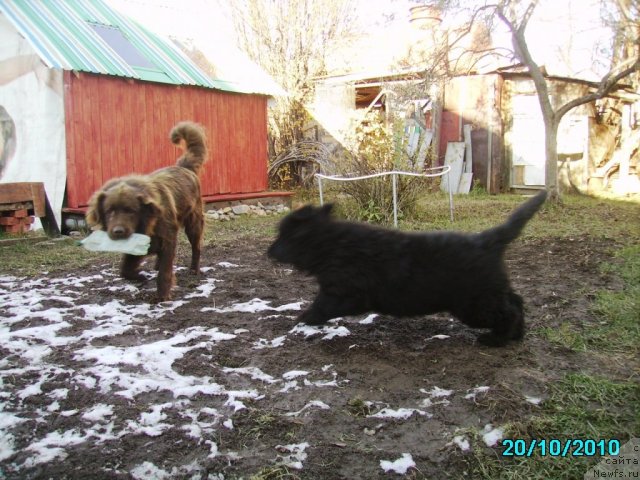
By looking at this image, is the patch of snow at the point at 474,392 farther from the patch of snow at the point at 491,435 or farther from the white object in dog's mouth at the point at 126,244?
the white object in dog's mouth at the point at 126,244

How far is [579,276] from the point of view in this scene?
594 centimetres

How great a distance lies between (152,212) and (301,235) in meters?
2.01

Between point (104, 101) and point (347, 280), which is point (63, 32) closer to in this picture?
point (104, 101)

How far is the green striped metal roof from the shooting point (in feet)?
32.0

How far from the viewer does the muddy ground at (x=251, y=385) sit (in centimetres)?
270

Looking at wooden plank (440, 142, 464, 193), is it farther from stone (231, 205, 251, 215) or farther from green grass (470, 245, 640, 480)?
green grass (470, 245, 640, 480)

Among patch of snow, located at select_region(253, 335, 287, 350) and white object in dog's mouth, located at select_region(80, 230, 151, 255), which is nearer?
patch of snow, located at select_region(253, 335, 287, 350)

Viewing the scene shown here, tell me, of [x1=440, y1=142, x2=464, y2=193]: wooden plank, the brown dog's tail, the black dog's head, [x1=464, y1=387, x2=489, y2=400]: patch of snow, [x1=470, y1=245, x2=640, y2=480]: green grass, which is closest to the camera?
[x1=470, y1=245, x2=640, y2=480]: green grass

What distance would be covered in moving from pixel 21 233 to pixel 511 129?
1384 centimetres

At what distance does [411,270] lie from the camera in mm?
3854

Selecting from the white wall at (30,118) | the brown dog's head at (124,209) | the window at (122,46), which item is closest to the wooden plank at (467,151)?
the window at (122,46)

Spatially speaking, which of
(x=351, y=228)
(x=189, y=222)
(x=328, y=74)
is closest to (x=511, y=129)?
(x=328, y=74)
